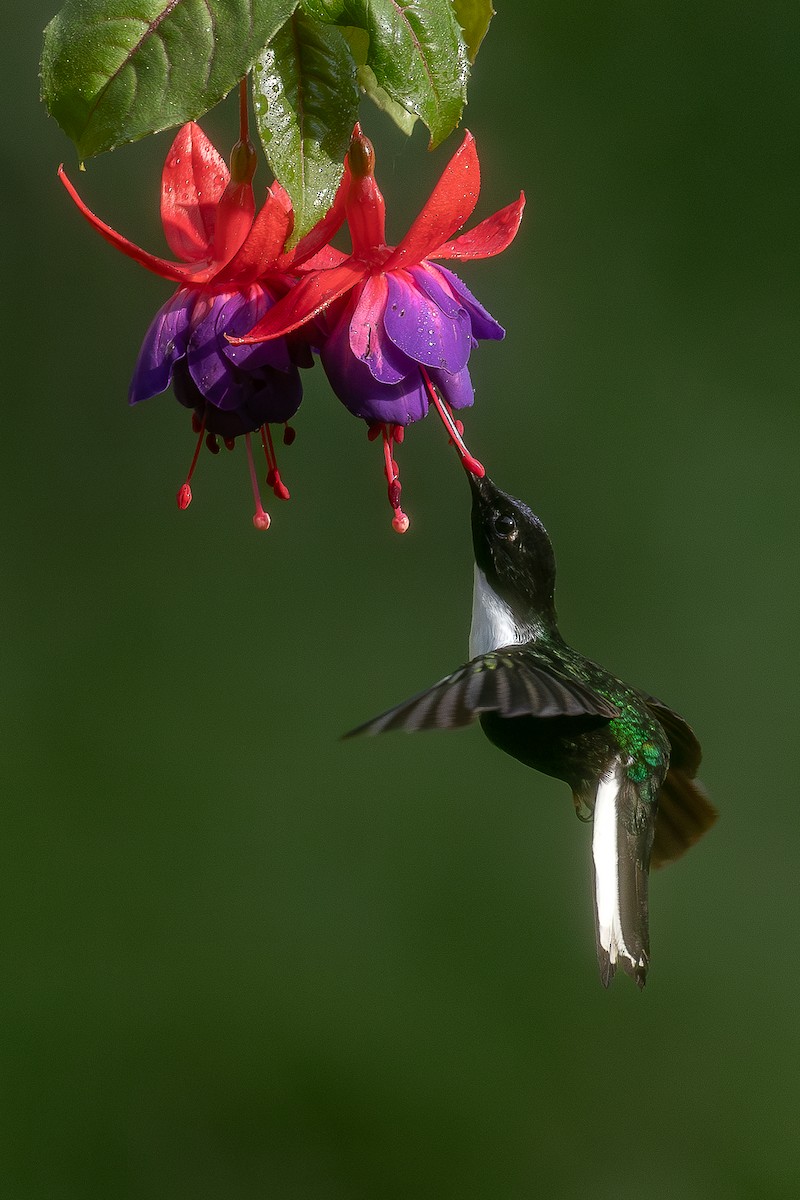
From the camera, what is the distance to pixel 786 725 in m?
2.70

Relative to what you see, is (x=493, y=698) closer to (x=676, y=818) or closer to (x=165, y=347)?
(x=165, y=347)

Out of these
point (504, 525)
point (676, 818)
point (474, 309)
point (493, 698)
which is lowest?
point (676, 818)

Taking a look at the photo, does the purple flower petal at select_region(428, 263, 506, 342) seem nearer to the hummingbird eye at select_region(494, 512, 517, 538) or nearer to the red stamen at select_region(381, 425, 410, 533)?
the red stamen at select_region(381, 425, 410, 533)

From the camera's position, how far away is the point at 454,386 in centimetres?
76

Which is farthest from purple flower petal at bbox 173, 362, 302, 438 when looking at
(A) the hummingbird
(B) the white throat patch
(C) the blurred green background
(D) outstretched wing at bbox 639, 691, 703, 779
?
(C) the blurred green background

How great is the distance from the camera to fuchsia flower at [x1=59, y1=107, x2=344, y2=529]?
72cm

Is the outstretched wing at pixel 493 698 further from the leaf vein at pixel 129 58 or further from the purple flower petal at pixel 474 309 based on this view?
the leaf vein at pixel 129 58

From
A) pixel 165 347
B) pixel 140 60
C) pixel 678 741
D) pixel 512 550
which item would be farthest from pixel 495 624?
pixel 140 60

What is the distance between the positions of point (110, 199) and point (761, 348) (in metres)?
1.31

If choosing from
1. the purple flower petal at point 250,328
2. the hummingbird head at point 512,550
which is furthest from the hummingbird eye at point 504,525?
the purple flower petal at point 250,328

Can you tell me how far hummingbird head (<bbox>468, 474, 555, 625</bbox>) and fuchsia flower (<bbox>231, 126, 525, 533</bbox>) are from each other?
1.27 ft

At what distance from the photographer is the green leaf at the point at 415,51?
0.66 meters

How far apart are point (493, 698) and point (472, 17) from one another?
0.41 metres

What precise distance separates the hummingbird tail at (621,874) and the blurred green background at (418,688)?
132 centimetres
